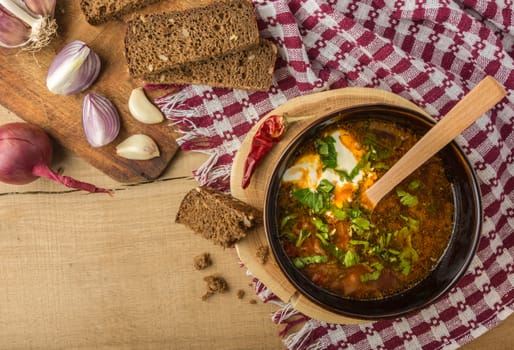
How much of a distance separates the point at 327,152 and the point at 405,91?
0.53 m

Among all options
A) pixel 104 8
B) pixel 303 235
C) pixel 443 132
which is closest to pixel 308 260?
pixel 303 235

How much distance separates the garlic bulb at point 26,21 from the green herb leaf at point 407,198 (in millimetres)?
1523

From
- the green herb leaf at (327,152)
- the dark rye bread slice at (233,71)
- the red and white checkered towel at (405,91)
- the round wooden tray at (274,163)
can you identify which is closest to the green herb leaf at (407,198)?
the green herb leaf at (327,152)

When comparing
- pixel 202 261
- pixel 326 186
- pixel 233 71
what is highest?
pixel 233 71

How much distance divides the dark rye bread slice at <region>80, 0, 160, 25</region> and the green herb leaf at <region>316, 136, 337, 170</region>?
3.12 ft

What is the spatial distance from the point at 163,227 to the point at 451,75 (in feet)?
4.55

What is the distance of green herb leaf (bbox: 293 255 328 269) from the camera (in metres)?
1.99

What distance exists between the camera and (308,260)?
1996 mm

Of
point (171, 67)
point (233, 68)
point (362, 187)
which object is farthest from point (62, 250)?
point (362, 187)

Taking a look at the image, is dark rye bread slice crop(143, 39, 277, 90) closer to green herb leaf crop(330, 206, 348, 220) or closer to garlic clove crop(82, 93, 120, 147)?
garlic clove crop(82, 93, 120, 147)

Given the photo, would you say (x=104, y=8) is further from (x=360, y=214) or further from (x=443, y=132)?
(x=443, y=132)

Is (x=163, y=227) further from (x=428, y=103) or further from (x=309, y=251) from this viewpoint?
(x=428, y=103)

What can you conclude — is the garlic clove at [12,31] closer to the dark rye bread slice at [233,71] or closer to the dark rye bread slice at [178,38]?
the dark rye bread slice at [178,38]

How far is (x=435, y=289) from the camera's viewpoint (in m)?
1.99
